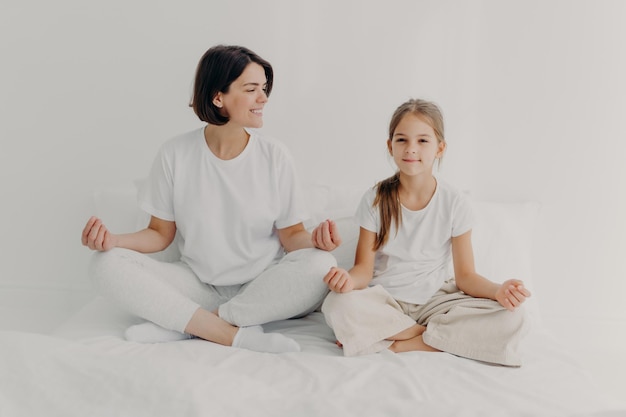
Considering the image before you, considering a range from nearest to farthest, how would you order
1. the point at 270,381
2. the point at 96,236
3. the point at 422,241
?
the point at 270,381 < the point at 96,236 < the point at 422,241

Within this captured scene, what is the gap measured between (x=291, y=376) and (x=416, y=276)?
0.49m

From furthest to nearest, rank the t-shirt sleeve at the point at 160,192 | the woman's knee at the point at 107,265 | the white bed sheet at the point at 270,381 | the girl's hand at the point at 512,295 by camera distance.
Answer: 1. the t-shirt sleeve at the point at 160,192
2. the woman's knee at the point at 107,265
3. the girl's hand at the point at 512,295
4. the white bed sheet at the point at 270,381

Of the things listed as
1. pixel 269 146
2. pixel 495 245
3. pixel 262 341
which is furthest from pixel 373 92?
pixel 262 341

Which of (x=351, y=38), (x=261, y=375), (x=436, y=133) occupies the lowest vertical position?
(x=261, y=375)

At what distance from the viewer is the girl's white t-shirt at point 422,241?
1823 millimetres

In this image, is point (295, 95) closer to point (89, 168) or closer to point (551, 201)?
point (89, 168)

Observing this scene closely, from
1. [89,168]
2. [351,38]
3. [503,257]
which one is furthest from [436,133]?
[89,168]

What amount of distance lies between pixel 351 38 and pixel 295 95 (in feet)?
0.84

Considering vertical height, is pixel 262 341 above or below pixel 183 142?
below

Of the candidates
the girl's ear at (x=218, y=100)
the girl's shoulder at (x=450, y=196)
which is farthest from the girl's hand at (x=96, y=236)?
the girl's shoulder at (x=450, y=196)

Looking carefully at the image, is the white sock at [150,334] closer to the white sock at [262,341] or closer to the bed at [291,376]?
→ the bed at [291,376]

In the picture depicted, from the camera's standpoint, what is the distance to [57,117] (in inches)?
97.3

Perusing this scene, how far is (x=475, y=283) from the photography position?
5.82 ft

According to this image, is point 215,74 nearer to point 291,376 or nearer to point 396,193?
point 396,193
